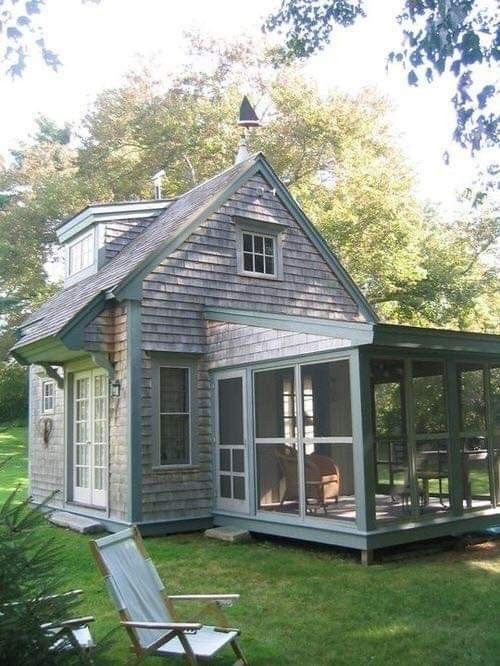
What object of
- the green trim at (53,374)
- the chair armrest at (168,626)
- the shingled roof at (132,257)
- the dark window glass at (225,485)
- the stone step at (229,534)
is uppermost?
the shingled roof at (132,257)

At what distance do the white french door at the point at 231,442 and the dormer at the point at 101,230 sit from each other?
3.65 m

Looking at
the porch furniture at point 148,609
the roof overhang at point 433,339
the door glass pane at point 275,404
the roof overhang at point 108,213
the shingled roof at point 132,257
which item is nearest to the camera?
the porch furniture at point 148,609

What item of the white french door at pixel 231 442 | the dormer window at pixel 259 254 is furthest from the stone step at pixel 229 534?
the dormer window at pixel 259 254

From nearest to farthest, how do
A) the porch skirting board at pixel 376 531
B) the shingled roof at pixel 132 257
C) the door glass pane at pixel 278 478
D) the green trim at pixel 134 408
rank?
1. the porch skirting board at pixel 376 531
2. the door glass pane at pixel 278 478
3. the green trim at pixel 134 408
4. the shingled roof at pixel 132 257

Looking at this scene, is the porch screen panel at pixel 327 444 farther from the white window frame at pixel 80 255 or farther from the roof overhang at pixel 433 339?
the white window frame at pixel 80 255

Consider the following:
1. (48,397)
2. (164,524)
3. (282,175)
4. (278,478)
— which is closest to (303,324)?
(278,478)

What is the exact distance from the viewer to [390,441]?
8.27 meters

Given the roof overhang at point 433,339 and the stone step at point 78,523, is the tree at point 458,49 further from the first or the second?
the stone step at point 78,523

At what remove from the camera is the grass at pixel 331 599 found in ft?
16.6

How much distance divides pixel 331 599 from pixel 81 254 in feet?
29.6

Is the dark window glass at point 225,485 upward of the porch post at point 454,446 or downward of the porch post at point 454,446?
downward

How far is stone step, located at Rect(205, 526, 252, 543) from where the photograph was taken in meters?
9.42

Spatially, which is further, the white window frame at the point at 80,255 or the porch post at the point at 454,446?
the white window frame at the point at 80,255

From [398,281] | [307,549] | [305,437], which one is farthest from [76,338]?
[398,281]
